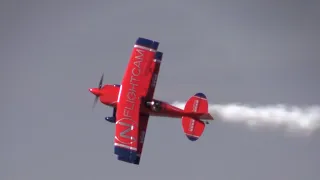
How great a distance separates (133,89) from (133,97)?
2.16 ft

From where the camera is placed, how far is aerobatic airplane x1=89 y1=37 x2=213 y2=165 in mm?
66312

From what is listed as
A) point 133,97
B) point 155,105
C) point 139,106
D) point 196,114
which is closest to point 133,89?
point 133,97

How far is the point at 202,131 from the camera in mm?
67375

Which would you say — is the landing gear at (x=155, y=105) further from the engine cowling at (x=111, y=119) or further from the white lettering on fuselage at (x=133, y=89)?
the engine cowling at (x=111, y=119)

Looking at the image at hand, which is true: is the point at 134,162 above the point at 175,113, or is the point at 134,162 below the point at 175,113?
below

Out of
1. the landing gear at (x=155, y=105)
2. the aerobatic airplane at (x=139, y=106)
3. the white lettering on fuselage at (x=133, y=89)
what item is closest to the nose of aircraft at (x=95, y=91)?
the aerobatic airplane at (x=139, y=106)

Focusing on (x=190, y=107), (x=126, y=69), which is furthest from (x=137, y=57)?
(x=190, y=107)

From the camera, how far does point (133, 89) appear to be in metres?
67.1

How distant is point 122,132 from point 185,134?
16.0 feet

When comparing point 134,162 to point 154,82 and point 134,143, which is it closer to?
point 134,143

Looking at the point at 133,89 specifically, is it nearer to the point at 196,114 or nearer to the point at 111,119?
the point at 111,119

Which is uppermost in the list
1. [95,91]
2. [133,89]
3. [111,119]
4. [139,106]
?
[133,89]

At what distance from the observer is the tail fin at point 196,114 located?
67375 mm

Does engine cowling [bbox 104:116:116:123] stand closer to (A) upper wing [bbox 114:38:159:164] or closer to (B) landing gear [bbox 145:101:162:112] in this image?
(A) upper wing [bbox 114:38:159:164]
